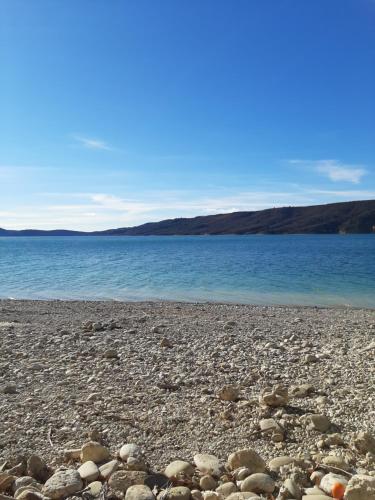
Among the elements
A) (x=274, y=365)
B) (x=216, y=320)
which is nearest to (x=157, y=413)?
(x=274, y=365)

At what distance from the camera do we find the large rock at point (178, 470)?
4902mm

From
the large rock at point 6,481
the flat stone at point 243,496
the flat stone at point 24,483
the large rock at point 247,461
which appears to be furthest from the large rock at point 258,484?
the large rock at point 6,481

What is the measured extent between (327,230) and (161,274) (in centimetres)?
15761

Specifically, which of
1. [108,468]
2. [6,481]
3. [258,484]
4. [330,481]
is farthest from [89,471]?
[330,481]

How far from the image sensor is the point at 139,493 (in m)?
4.49

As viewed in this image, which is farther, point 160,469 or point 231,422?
point 231,422

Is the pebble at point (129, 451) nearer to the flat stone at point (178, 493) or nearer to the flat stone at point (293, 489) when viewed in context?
the flat stone at point (178, 493)

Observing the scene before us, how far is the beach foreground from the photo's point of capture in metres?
5.69

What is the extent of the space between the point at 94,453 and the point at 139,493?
0.99m

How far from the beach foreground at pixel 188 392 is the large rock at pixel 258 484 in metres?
0.77

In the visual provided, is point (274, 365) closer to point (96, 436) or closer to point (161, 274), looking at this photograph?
point (96, 436)

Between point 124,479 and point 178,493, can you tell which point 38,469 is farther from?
point 178,493

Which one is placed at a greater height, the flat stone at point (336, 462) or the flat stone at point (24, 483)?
the flat stone at point (336, 462)

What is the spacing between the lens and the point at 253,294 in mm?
28469
